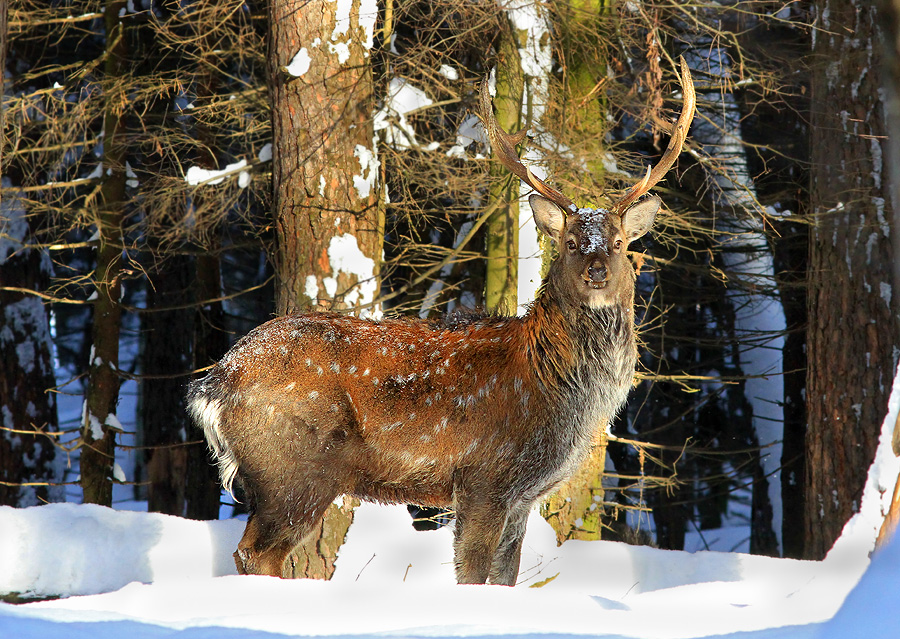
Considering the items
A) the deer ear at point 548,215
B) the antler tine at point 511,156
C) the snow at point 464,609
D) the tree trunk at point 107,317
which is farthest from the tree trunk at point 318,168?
the tree trunk at point 107,317

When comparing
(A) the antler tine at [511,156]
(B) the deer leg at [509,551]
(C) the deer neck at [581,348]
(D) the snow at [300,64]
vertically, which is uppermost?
(D) the snow at [300,64]

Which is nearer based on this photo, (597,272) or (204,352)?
(597,272)

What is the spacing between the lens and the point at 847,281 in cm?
758

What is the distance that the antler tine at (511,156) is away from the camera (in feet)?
17.9

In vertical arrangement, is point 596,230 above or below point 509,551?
above

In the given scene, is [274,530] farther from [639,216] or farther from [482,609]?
Result: [639,216]

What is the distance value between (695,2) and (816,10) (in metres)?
1.02

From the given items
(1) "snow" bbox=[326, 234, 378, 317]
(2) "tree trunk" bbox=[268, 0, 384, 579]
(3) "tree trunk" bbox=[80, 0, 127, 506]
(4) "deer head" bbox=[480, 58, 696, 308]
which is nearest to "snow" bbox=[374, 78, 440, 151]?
(2) "tree trunk" bbox=[268, 0, 384, 579]

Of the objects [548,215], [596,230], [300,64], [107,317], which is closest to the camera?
[596,230]

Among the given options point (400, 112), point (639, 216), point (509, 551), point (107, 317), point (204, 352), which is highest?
point (400, 112)

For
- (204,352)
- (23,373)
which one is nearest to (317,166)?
(204,352)

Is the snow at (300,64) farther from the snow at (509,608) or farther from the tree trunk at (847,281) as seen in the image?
the tree trunk at (847,281)

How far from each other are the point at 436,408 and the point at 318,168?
2203mm

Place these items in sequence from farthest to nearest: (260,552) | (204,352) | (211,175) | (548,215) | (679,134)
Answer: (204,352), (211,175), (679,134), (548,215), (260,552)
